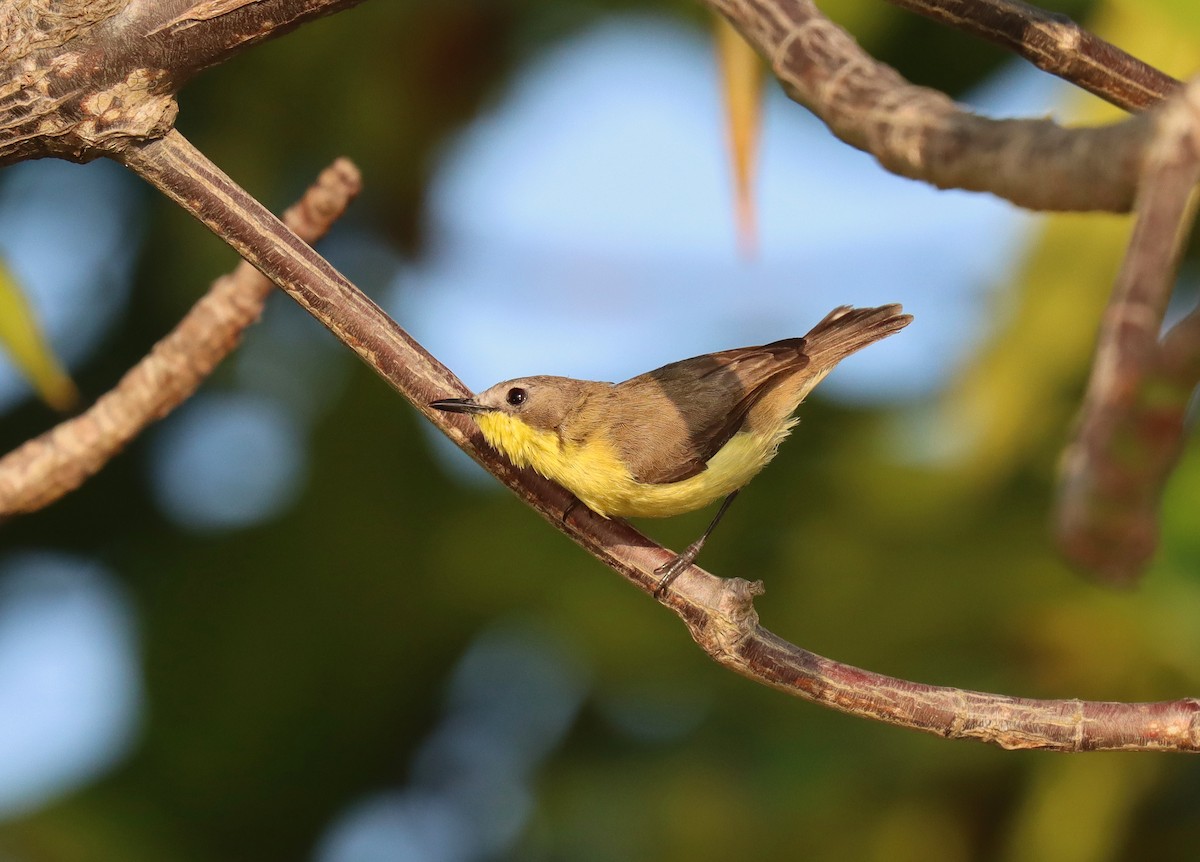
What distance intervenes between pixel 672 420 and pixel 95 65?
1894 mm

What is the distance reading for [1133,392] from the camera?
715 millimetres

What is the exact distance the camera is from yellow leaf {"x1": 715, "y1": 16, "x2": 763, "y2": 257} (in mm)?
2590

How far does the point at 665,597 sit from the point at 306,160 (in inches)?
119

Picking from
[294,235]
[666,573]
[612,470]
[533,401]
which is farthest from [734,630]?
[533,401]

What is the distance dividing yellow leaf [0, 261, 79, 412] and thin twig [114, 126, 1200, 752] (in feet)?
2.03

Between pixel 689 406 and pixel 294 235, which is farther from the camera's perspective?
pixel 689 406

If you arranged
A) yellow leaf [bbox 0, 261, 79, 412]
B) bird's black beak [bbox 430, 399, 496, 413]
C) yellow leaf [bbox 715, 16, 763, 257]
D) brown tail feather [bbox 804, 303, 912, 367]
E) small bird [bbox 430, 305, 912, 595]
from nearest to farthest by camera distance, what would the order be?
bird's black beak [bbox 430, 399, 496, 413]
yellow leaf [bbox 0, 261, 79, 412]
yellow leaf [bbox 715, 16, 763, 257]
small bird [bbox 430, 305, 912, 595]
brown tail feather [bbox 804, 303, 912, 367]

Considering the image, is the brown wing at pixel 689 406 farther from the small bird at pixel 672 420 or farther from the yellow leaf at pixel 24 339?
the yellow leaf at pixel 24 339

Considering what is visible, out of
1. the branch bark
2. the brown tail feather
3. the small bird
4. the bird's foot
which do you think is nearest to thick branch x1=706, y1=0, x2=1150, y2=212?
the branch bark

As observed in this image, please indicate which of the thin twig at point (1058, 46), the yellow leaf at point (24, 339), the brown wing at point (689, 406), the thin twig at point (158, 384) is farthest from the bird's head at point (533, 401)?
the thin twig at point (1058, 46)

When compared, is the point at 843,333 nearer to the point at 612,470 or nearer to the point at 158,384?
the point at 612,470

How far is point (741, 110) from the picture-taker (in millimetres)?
2639

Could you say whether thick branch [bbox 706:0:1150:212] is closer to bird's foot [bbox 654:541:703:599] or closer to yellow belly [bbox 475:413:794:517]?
bird's foot [bbox 654:541:703:599]

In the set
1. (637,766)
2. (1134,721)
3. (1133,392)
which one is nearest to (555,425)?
(637,766)
